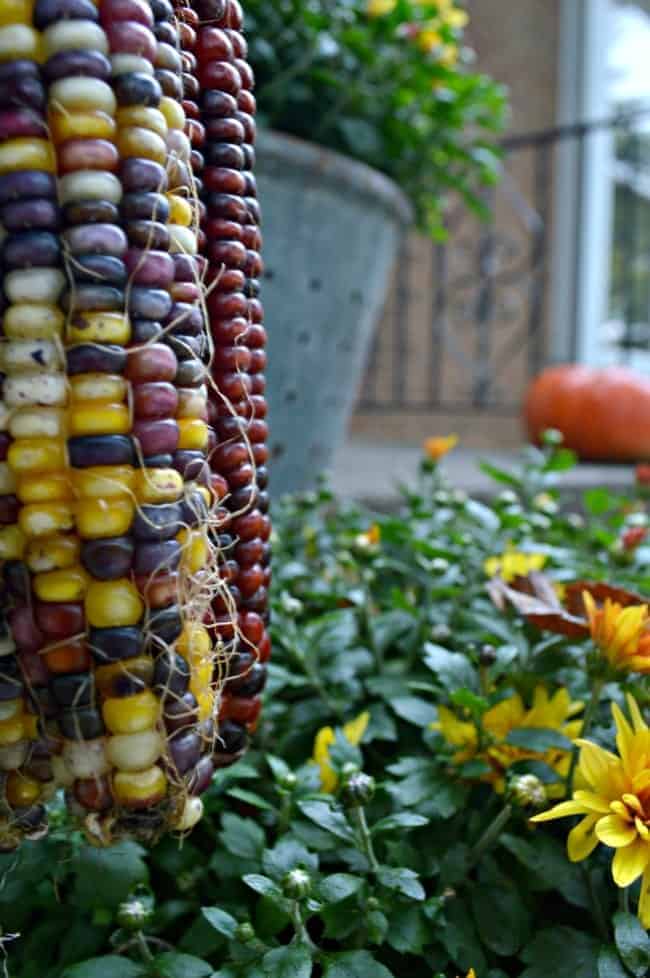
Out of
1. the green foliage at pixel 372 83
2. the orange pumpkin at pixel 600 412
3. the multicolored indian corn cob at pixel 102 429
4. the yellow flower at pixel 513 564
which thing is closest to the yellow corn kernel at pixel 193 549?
the multicolored indian corn cob at pixel 102 429

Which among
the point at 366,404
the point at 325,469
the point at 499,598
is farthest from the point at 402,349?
the point at 499,598

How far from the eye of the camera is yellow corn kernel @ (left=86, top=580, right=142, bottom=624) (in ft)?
1.26

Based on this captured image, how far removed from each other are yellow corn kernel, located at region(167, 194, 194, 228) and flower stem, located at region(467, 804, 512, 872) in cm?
36

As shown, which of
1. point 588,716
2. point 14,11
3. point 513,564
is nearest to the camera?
point 14,11

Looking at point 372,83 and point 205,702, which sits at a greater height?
point 372,83

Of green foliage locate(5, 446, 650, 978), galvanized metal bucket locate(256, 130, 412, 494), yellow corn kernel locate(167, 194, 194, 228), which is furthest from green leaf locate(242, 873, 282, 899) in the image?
galvanized metal bucket locate(256, 130, 412, 494)

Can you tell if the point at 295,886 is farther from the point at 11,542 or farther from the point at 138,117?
the point at 138,117

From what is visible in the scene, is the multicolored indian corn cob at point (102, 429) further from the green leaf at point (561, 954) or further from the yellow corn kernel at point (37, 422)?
the green leaf at point (561, 954)

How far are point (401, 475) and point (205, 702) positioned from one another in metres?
1.48

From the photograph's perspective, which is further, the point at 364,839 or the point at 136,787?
the point at 364,839

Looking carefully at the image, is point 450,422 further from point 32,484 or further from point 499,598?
point 32,484

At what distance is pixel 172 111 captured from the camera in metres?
0.40

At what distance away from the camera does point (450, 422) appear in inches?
157


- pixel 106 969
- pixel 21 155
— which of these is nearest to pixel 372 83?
pixel 21 155
